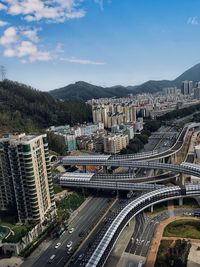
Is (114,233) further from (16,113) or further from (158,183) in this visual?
(16,113)

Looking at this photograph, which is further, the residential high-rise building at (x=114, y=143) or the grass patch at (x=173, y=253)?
the residential high-rise building at (x=114, y=143)

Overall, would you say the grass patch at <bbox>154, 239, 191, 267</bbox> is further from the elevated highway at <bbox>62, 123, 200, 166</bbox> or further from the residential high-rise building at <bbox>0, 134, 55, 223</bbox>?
the elevated highway at <bbox>62, 123, 200, 166</bbox>

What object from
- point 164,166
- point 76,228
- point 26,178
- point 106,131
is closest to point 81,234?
point 76,228

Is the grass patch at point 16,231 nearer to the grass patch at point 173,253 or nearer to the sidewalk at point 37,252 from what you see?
the sidewalk at point 37,252

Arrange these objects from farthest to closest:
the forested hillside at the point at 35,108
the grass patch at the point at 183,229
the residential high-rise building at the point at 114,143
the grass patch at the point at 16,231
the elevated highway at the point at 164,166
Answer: the forested hillside at the point at 35,108 → the residential high-rise building at the point at 114,143 → the elevated highway at the point at 164,166 → the grass patch at the point at 183,229 → the grass patch at the point at 16,231

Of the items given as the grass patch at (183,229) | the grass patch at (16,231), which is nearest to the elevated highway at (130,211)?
the grass patch at (183,229)

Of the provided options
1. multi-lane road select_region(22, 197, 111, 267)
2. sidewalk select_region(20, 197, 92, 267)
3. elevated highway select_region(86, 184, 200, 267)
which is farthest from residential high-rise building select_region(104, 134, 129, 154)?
sidewalk select_region(20, 197, 92, 267)

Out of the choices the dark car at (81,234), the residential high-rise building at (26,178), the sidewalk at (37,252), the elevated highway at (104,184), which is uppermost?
the residential high-rise building at (26,178)
